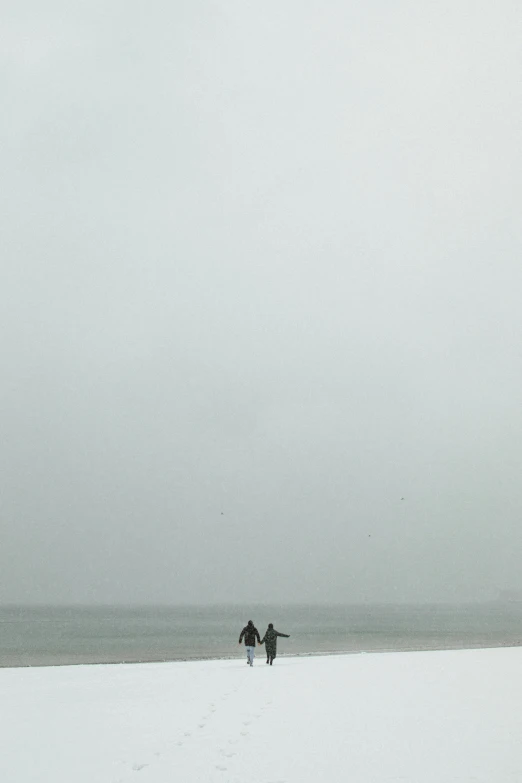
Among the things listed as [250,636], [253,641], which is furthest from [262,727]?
[250,636]

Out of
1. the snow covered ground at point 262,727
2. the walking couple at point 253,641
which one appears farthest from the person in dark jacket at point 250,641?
the snow covered ground at point 262,727

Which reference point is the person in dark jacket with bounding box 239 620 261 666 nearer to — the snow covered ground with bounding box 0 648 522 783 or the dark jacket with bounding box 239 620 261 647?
the dark jacket with bounding box 239 620 261 647

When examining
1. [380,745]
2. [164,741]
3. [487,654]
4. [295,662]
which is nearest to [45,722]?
[164,741]

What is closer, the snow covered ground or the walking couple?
the snow covered ground

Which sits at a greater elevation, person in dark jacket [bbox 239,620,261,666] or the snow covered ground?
person in dark jacket [bbox 239,620,261,666]

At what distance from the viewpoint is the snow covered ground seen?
9.44 meters

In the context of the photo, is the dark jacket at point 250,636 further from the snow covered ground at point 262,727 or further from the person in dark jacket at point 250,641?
the snow covered ground at point 262,727

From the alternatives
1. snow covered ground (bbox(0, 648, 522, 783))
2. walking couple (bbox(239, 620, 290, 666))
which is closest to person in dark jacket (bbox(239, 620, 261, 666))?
walking couple (bbox(239, 620, 290, 666))

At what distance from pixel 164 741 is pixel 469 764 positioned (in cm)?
449

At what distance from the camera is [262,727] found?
12.3 m

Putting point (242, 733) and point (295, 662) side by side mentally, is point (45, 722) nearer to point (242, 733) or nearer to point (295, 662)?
point (242, 733)

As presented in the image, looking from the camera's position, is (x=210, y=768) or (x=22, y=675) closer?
(x=210, y=768)

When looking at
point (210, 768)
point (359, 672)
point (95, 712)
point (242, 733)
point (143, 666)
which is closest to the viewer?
point (210, 768)

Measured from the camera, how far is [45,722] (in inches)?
510
